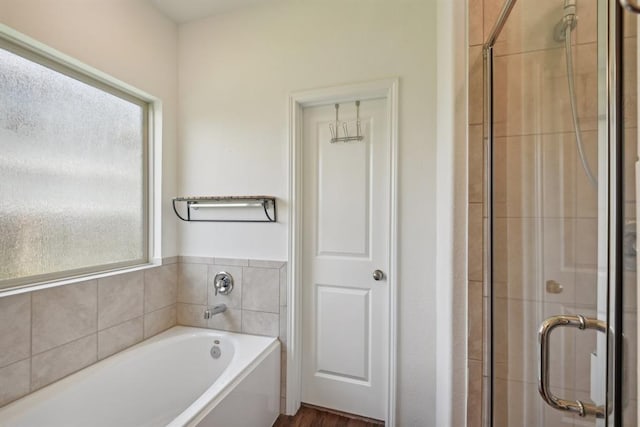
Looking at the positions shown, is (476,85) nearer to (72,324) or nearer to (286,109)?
(286,109)

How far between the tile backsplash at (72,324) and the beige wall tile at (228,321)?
37cm

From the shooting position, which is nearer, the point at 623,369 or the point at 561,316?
the point at 623,369

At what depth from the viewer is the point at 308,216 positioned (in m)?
1.92

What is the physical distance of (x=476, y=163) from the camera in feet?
3.71

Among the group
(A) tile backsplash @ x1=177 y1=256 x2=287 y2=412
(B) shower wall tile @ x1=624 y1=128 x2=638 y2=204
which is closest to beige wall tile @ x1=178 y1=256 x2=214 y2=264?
(A) tile backsplash @ x1=177 y1=256 x2=287 y2=412

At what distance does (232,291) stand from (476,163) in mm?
1691

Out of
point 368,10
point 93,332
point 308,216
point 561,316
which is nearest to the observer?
point 561,316

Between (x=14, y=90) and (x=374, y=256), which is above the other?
(x=14, y=90)

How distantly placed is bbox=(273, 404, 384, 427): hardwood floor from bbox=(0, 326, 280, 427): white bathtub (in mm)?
88

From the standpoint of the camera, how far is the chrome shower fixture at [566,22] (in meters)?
0.70

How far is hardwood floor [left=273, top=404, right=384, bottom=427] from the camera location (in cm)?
175

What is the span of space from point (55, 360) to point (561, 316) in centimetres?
213

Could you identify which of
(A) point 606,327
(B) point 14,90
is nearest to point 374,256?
(A) point 606,327

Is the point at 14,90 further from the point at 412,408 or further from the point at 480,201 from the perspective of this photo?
the point at 412,408
